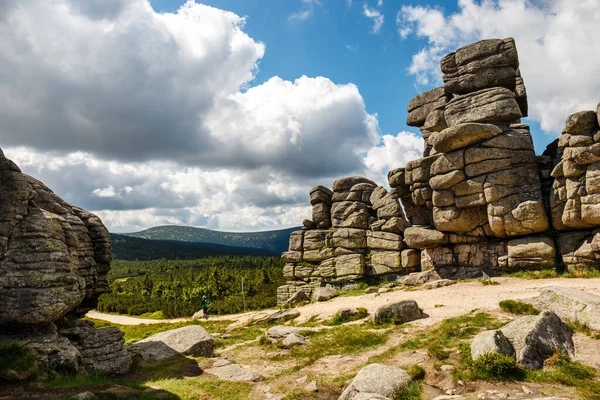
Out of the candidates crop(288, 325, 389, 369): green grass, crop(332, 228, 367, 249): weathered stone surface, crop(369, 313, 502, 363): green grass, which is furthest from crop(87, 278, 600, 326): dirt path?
crop(332, 228, 367, 249): weathered stone surface

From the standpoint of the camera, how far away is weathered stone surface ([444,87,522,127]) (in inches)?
1640

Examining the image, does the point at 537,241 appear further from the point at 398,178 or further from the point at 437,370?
the point at 437,370

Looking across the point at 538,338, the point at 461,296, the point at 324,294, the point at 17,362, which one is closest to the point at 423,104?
the point at 324,294

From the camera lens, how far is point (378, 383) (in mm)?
13375

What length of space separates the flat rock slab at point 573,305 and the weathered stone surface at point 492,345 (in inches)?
213

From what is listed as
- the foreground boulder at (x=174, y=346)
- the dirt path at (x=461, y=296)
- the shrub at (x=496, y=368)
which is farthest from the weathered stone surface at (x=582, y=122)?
the foreground boulder at (x=174, y=346)

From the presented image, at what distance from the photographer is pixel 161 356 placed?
2275 centimetres

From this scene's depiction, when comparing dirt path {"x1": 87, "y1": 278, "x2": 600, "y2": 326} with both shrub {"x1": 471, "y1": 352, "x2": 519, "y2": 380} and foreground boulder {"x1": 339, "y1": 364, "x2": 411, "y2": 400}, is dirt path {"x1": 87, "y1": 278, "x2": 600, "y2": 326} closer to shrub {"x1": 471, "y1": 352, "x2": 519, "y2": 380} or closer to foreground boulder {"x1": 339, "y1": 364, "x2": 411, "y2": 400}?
foreground boulder {"x1": 339, "y1": 364, "x2": 411, "y2": 400}

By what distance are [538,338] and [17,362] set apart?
2175 centimetres

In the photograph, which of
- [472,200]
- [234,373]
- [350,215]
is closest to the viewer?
[234,373]

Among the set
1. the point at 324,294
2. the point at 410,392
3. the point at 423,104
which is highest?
the point at 423,104

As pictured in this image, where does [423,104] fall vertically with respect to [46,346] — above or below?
above

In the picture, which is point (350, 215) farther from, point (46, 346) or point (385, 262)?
point (46, 346)

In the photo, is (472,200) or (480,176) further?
(472,200)
